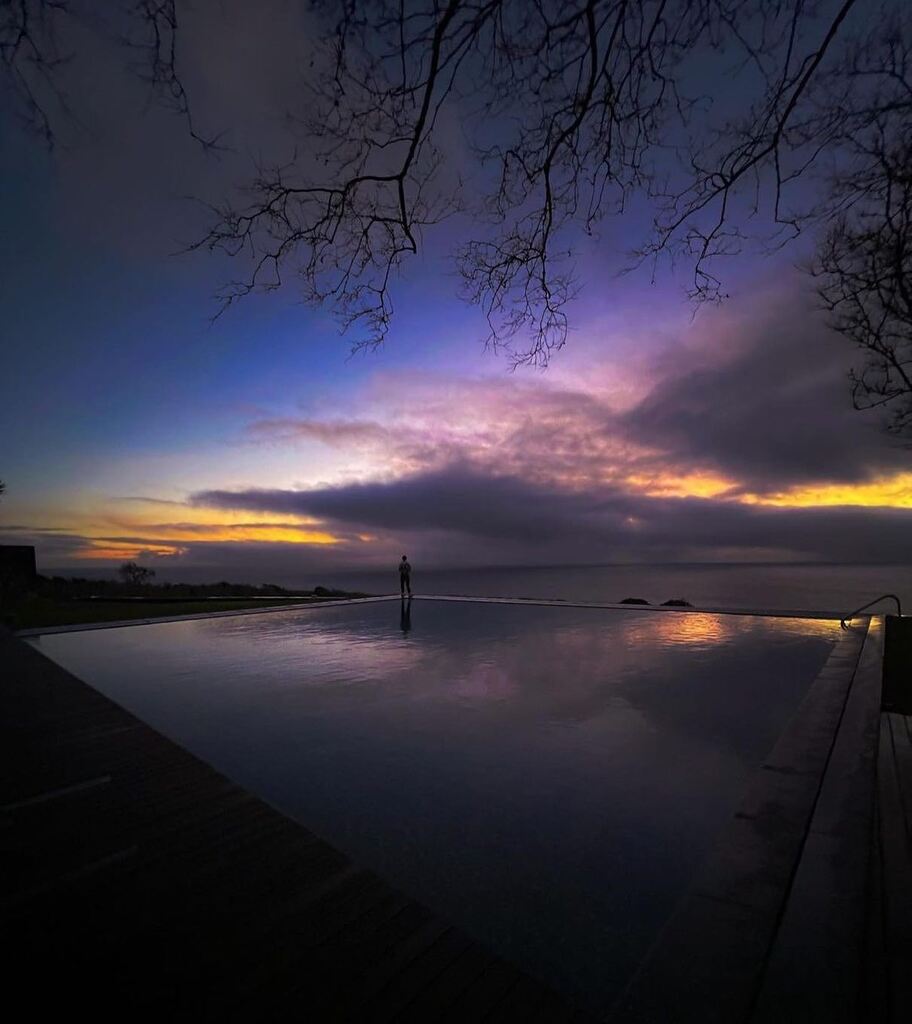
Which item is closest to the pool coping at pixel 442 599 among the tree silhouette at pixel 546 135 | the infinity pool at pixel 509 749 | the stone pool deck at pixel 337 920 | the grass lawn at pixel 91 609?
the grass lawn at pixel 91 609

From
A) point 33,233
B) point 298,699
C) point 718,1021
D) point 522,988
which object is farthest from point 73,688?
point 718,1021

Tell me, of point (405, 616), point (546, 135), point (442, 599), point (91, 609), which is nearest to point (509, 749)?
point (546, 135)

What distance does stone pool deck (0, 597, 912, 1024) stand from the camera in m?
1.67

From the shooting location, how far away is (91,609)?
14.0 meters

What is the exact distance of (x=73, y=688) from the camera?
577 centimetres

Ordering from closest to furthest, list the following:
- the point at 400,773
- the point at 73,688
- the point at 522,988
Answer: the point at 522,988
the point at 400,773
the point at 73,688

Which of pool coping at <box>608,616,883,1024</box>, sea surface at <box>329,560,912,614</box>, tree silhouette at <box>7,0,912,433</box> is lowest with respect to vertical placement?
sea surface at <box>329,560,912,614</box>

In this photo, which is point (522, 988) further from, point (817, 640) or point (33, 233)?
point (817, 640)

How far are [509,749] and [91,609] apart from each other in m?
14.6

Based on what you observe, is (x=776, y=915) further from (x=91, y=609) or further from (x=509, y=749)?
(x=91, y=609)

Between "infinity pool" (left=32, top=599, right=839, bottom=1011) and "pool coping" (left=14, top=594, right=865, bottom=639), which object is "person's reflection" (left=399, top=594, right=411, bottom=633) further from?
"infinity pool" (left=32, top=599, right=839, bottom=1011)

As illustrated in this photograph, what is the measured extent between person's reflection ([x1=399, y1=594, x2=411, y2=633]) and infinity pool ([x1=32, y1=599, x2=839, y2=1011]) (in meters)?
1.88

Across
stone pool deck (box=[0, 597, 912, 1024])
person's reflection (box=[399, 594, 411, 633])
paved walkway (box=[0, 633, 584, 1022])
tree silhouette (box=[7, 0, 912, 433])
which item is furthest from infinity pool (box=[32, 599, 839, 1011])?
tree silhouette (box=[7, 0, 912, 433])

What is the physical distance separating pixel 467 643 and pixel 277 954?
8.03 meters
